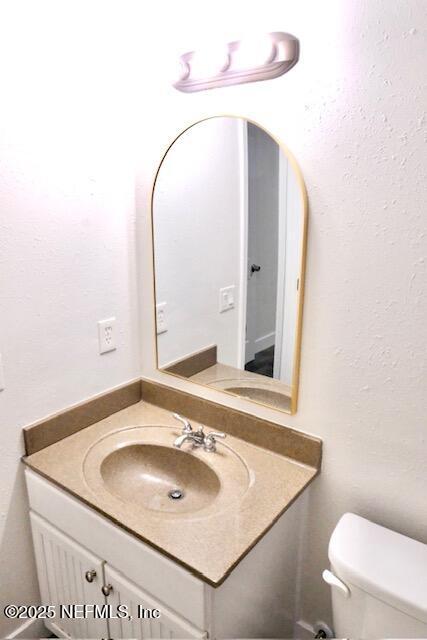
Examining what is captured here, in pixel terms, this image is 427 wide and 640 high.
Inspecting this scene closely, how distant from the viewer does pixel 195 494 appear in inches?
50.0

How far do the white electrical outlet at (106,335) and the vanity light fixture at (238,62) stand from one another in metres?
0.76

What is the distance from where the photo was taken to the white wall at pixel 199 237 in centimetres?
127

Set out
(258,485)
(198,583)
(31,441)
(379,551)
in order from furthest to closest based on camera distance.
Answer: (31,441) → (258,485) → (379,551) → (198,583)

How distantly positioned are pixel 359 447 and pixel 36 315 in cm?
98

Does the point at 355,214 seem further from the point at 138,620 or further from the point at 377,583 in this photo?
the point at 138,620

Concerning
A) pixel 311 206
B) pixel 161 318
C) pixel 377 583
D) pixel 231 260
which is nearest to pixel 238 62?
pixel 311 206

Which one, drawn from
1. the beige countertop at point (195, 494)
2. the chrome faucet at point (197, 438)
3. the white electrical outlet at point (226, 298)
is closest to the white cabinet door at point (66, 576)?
the beige countertop at point (195, 494)

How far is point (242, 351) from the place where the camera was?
1336mm

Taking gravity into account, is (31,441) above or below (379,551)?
above

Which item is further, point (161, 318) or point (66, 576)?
point (161, 318)

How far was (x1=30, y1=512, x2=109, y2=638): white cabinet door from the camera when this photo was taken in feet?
3.92

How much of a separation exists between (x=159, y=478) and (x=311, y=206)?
3.04 feet

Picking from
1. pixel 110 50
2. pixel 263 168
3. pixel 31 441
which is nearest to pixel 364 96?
pixel 263 168

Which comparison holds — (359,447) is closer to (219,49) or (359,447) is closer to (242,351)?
(242,351)
